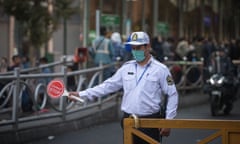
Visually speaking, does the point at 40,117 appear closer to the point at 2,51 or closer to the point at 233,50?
the point at 2,51

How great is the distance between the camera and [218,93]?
14.5 metres

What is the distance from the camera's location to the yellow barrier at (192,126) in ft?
18.1

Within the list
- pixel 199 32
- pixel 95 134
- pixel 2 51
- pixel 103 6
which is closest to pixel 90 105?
pixel 95 134

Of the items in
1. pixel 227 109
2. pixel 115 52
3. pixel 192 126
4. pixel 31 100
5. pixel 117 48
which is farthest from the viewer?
pixel 117 48

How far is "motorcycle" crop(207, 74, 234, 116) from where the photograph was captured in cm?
1452

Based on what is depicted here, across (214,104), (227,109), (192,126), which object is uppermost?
(192,126)

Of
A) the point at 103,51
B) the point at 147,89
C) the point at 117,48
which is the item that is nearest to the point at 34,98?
the point at 147,89

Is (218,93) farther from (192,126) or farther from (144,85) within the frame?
(192,126)

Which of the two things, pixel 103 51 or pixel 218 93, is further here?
pixel 103 51

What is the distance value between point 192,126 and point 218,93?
9.03 meters

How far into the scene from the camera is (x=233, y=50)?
2611 cm

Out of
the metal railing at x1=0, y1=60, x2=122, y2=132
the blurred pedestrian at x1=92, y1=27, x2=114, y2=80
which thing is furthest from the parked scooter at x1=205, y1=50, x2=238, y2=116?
the blurred pedestrian at x1=92, y1=27, x2=114, y2=80

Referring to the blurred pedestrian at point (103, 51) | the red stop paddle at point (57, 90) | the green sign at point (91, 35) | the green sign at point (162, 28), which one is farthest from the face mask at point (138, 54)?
the green sign at point (162, 28)

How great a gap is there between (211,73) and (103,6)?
1051 centimetres
